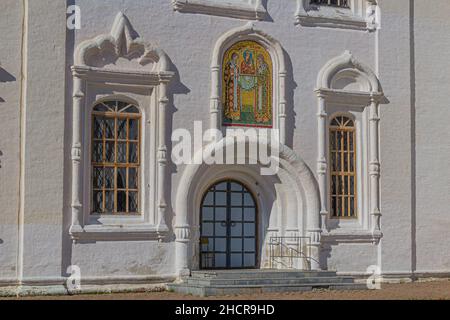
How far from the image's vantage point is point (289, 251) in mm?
19297

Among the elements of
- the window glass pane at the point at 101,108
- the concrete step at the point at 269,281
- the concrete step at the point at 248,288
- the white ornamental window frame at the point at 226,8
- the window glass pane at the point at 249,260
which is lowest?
the concrete step at the point at 248,288

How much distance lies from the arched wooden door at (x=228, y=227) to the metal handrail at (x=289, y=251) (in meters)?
0.43

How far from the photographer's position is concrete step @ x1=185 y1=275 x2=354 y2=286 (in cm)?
1709

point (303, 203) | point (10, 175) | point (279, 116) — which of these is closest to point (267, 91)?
point (279, 116)

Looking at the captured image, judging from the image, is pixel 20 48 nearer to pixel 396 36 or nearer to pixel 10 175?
pixel 10 175

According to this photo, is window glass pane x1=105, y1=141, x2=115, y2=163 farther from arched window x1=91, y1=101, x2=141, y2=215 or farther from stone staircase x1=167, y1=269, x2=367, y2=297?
stone staircase x1=167, y1=269, x2=367, y2=297

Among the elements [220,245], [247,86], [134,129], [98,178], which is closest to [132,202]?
[98,178]

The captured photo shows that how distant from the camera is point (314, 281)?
17906 millimetres

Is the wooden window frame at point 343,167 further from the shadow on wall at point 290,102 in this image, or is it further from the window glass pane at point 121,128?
the window glass pane at point 121,128

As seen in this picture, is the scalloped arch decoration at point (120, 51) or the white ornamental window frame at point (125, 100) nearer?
the white ornamental window frame at point (125, 100)

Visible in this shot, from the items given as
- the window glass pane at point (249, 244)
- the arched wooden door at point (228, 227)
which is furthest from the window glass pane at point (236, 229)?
the window glass pane at point (249, 244)

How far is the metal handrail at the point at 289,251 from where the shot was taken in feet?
63.1

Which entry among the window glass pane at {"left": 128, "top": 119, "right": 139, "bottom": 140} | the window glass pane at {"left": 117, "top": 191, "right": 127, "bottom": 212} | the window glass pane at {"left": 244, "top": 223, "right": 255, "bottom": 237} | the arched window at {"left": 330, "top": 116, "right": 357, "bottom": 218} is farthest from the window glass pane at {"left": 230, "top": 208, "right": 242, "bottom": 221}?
the window glass pane at {"left": 128, "top": 119, "right": 139, "bottom": 140}

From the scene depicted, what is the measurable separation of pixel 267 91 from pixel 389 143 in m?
3.02
